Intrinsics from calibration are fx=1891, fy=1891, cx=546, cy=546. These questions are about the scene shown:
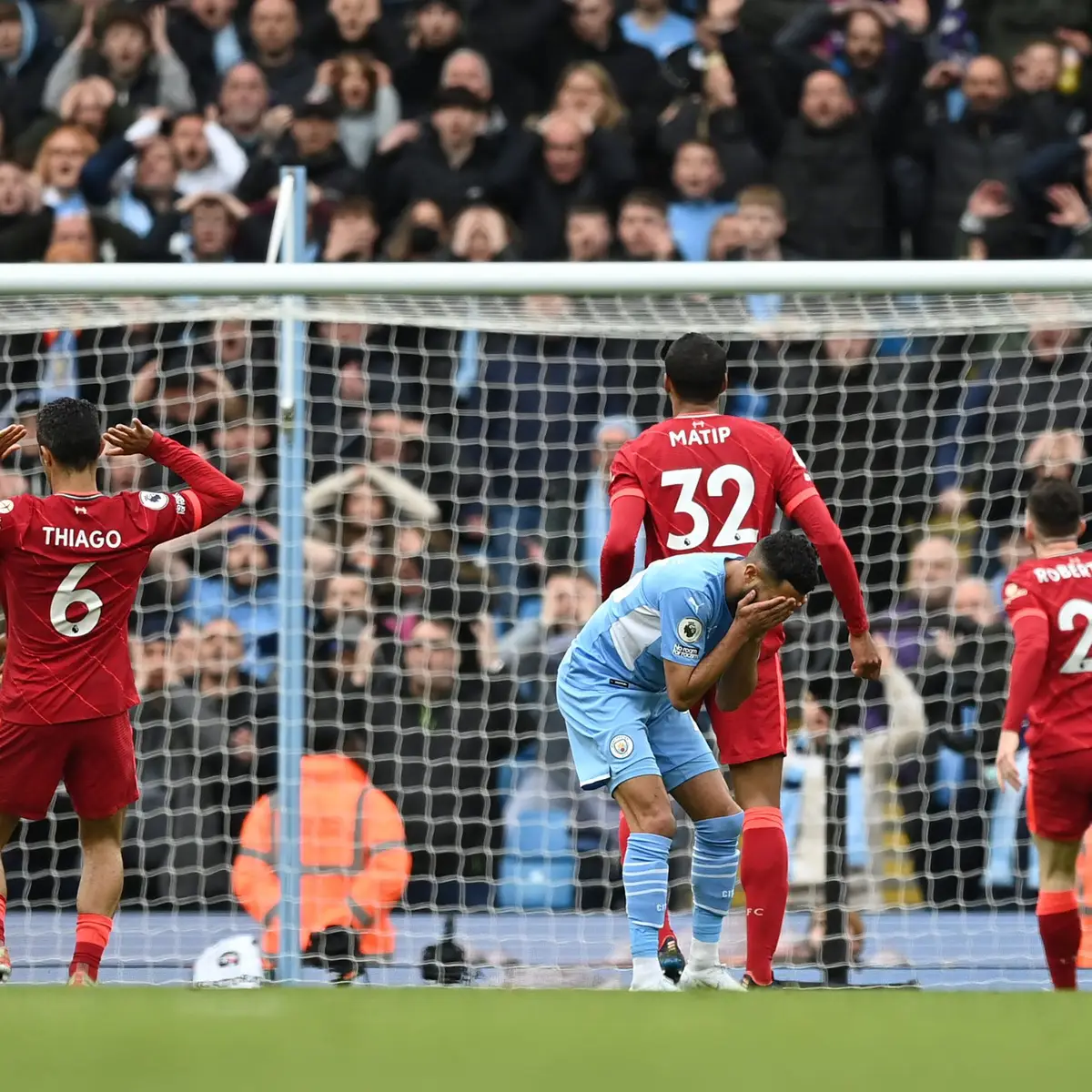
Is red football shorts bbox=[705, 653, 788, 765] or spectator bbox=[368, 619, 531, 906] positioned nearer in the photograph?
red football shorts bbox=[705, 653, 788, 765]

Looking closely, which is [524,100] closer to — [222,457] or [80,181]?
[80,181]

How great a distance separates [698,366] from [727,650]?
1.15 meters

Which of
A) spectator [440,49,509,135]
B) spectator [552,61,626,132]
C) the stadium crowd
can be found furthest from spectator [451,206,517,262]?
spectator [552,61,626,132]

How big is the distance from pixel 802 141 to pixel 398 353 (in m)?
2.25

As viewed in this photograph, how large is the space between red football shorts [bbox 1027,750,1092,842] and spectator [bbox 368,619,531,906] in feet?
7.08

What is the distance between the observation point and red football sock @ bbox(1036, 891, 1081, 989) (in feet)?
20.7

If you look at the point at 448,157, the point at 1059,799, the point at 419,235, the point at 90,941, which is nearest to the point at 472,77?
the point at 448,157

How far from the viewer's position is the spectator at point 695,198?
29.9ft

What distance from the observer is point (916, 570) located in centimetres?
777

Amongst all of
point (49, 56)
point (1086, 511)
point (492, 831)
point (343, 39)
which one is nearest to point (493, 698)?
point (492, 831)

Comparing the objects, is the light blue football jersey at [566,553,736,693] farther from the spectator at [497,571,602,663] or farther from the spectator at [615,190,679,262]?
the spectator at [615,190,679,262]

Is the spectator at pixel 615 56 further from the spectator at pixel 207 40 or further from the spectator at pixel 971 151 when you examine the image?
the spectator at pixel 207 40

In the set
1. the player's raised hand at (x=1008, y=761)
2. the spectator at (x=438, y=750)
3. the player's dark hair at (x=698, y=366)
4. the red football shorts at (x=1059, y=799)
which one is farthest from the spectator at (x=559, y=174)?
the player's raised hand at (x=1008, y=761)

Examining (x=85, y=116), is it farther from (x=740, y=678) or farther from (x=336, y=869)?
(x=740, y=678)
